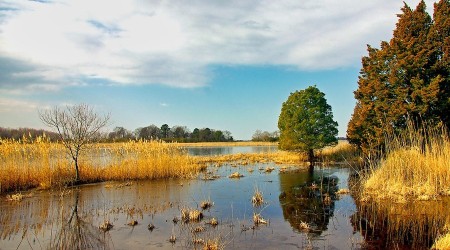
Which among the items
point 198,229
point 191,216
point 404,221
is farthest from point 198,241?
point 404,221

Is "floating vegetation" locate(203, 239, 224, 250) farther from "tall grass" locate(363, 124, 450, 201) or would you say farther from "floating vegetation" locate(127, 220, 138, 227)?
"tall grass" locate(363, 124, 450, 201)

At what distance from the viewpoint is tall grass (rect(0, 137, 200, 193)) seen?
1656 cm

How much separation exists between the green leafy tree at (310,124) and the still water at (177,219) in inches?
497

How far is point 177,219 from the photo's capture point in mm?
10531

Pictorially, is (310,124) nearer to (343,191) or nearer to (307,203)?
(343,191)

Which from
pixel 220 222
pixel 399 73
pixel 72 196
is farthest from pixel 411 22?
pixel 72 196

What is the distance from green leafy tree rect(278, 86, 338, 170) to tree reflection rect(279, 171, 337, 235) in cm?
1028

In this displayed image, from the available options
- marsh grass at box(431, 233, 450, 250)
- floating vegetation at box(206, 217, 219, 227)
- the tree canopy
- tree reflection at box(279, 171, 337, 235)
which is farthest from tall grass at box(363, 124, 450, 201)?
floating vegetation at box(206, 217, 219, 227)

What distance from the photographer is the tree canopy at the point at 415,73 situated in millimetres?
16469

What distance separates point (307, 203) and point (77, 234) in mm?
7615

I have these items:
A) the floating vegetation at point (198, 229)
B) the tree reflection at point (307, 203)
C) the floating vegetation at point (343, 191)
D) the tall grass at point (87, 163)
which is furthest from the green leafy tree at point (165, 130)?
the floating vegetation at point (198, 229)

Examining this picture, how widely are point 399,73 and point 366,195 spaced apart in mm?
7097

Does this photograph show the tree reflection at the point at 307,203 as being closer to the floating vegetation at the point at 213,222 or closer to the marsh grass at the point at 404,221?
the marsh grass at the point at 404,221

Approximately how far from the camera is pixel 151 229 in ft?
31.2
